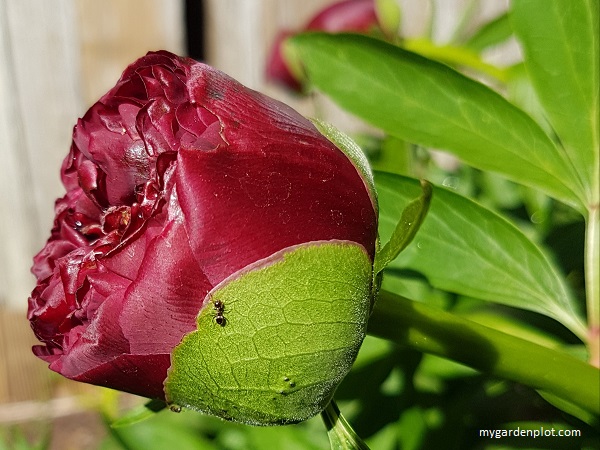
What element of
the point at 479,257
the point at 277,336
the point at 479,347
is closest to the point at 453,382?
the point at 479,257

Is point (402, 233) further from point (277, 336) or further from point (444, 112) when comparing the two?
point (444, 112)

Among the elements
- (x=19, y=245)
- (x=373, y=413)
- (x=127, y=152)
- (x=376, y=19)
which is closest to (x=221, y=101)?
(x=127, y=152)

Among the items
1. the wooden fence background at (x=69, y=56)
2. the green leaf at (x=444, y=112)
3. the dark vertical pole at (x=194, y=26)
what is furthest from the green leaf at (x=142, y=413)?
the dark vertical pole at (x=194, y=26)

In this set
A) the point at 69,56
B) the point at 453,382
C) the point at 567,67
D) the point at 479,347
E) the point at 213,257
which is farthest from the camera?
the point at 69,56

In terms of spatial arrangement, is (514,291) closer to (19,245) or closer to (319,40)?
(319,40)

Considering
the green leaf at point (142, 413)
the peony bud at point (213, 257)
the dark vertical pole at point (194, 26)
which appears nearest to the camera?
the peony bud at point (213, 257)

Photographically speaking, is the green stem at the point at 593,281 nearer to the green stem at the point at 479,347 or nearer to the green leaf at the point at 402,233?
the green stem at the point at 479,347
